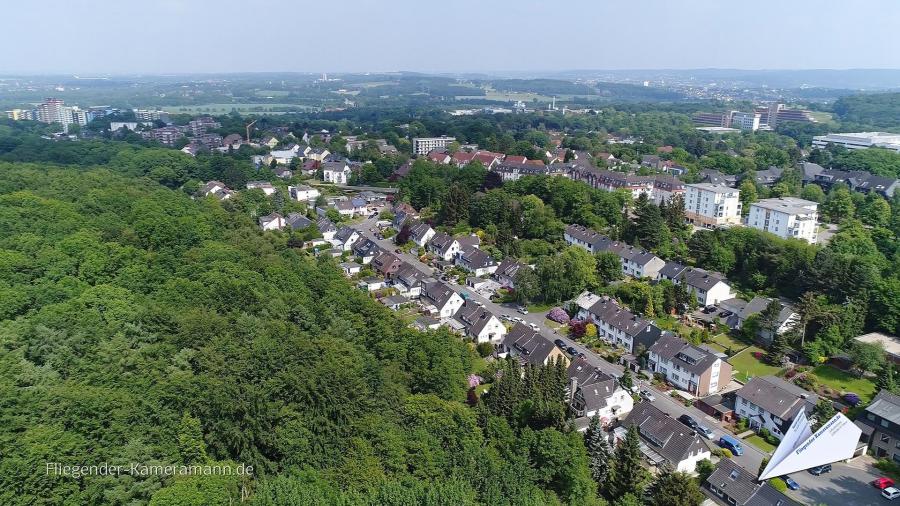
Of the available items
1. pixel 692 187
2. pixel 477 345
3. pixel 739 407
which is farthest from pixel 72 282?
pixel 692 187

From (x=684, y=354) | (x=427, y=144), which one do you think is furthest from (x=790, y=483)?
(x=427, y=144)

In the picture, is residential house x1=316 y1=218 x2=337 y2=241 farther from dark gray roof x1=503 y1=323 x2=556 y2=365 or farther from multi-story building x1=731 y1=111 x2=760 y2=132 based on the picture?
multi-story building x1=731 y1=111 x2=760 y2=132

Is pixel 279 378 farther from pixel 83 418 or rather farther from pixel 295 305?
pixel 295 305

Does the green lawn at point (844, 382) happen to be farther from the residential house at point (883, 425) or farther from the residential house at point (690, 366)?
the residential house at point (690, 366)

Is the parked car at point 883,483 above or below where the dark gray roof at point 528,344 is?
below

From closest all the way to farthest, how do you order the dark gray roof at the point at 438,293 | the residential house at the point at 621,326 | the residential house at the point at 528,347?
1. the residential house at the point at 528,347
2. the residential house at the point at 621,326
3. the dark gray roof at the point at 438,293

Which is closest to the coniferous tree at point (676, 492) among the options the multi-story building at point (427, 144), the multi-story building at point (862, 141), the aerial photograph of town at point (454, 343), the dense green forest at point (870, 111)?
the aerial photograph of town at point (454, 343)

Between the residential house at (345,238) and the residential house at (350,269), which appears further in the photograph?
the residential house at (345,238)

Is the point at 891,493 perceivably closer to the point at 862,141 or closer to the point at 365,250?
the point at 365,250
